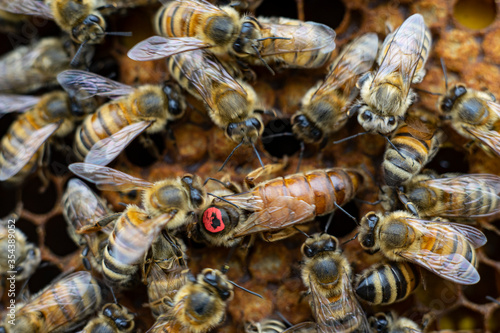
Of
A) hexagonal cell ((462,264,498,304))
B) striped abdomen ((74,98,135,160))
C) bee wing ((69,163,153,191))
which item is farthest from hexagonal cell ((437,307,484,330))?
striped abdomen ((74,98,135,160))

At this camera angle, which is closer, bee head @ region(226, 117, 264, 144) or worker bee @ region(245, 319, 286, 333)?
worker bee @ region(245, 319, 286, 333)

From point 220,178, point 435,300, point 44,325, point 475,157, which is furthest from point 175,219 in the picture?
point 475,157

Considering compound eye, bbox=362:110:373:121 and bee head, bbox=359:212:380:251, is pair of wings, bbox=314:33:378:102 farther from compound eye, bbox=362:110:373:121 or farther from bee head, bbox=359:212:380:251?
bee head, bbox=359:212:380:251

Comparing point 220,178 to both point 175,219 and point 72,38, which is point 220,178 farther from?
point 72,38

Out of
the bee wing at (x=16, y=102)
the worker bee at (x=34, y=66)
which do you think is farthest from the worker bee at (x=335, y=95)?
the bee wing at (x=16, y=102)

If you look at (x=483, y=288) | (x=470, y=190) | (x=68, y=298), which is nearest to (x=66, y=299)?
(x=68, y=298)

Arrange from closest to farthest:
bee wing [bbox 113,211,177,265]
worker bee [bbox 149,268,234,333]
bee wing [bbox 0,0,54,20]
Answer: bee wing [bbox 113,211,177,265] → worker bee [bbox 149,268,234,333] → bee wing [bbox 0,0,54,20]

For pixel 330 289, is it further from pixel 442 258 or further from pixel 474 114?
pixel 474 114

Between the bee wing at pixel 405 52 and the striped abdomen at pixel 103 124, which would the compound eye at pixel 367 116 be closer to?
the bee wing at pixel 405 52
